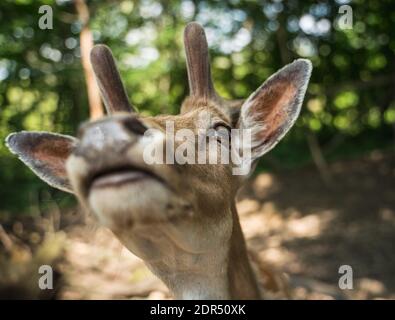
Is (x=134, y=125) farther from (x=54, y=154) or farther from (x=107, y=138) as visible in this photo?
(x=54, y=154)

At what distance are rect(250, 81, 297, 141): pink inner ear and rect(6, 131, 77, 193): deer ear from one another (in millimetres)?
1260

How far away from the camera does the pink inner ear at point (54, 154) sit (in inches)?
131

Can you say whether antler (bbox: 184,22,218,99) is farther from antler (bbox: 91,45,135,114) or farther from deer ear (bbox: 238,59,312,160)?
antler (bbox: 91,45,135,114)

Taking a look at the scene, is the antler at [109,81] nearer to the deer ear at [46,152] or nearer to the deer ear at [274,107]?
the deer ear at [46,152]

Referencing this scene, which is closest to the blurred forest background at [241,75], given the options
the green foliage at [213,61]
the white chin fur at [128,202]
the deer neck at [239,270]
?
the green foliage at [213,61]

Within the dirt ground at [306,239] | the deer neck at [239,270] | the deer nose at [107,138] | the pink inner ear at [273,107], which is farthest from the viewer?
the dirt ground at [306,239]

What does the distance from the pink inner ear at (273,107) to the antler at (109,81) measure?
865mm

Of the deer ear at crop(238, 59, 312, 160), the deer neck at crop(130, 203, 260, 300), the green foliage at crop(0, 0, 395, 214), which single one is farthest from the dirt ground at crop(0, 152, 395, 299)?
the deer ear at crop(238, 59, 312, 160)

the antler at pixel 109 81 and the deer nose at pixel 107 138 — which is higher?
the antler at pixel 109 81

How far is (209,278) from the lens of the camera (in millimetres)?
3051

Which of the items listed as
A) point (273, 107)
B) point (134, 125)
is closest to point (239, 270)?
point (273, 107)

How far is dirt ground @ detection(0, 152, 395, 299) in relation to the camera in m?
7.37

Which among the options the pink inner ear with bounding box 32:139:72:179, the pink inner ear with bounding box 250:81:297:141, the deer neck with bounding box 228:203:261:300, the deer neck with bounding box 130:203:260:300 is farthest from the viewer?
the pink inner ear with bounding box 250:81:297:141

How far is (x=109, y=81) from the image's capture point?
3.45m
